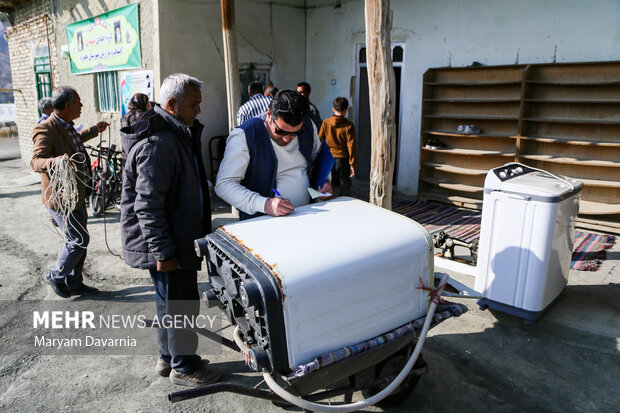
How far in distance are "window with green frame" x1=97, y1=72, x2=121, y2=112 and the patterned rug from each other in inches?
211

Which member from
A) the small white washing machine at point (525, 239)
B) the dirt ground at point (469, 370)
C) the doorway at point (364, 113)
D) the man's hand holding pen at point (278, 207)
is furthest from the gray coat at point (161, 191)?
the doorway at point (364, 113)

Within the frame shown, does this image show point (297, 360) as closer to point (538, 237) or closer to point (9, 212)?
point (538, 237)

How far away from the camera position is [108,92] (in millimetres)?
8383

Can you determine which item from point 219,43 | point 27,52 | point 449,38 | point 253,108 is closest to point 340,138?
point 253,108

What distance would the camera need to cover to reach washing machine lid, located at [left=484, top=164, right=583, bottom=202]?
3.18 metres

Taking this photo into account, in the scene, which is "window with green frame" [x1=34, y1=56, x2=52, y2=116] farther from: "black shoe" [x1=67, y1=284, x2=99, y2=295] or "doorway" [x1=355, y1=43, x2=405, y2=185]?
"black shoe" [x1=67, y1=284, x2=99, y2=295]

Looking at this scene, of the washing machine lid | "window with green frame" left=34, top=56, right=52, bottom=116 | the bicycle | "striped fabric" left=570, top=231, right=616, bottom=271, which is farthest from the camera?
"window with green frame" left=34, top=56, right=52, bottom=116

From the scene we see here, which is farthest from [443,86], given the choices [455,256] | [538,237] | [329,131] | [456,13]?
[538,237]

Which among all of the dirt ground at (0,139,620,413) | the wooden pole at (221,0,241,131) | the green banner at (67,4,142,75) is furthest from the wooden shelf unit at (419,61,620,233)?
the green banner at (67,4,142,75)

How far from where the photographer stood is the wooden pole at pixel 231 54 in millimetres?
5867

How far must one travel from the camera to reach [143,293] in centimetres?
428

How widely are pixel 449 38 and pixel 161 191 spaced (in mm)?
5868

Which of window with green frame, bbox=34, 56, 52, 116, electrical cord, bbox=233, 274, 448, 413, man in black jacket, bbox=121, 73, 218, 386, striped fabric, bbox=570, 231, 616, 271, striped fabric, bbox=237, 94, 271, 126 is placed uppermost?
window with green frame, bbox=34, 56, 52, 116

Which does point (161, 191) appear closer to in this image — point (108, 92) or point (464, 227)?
point (464, 227)
